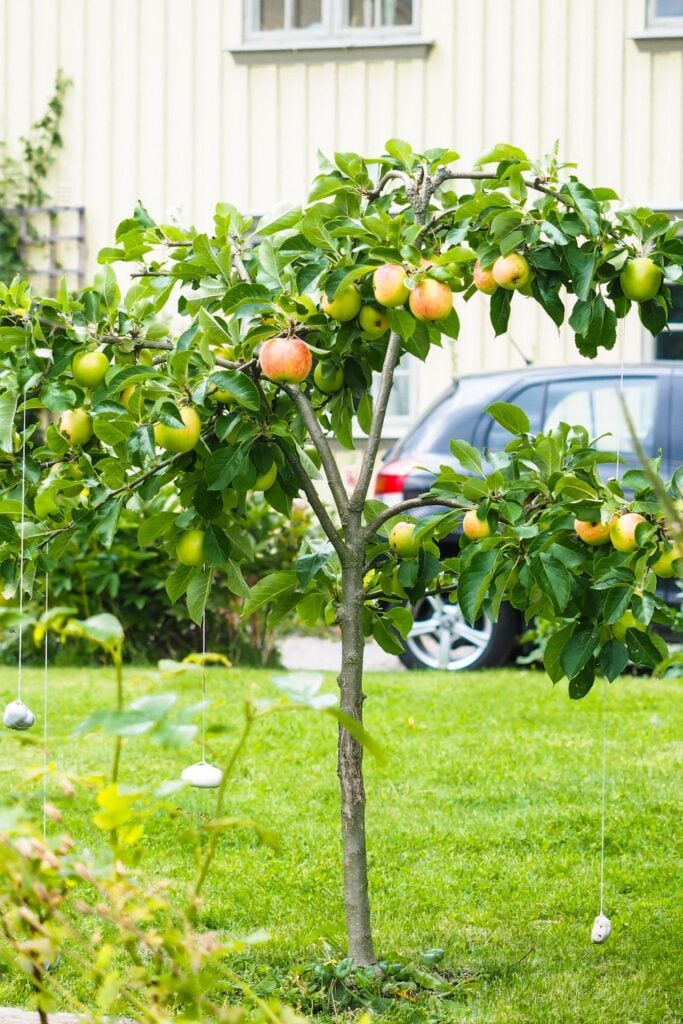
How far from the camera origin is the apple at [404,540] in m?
2.57

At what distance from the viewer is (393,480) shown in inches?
255

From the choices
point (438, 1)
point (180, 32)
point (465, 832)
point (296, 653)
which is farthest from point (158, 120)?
point (465, 832)

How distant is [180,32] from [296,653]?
14.5 ft

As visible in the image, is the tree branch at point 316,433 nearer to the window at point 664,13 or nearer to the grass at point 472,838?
the grass at point 472,838

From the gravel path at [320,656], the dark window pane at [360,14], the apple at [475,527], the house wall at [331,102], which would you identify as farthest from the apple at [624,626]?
the dark window pane at [360,14]

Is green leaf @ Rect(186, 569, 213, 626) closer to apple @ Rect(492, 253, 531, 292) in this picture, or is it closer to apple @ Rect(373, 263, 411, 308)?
apple @ Rect(373, 263, 411, 308)

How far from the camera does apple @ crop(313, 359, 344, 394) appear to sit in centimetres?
267

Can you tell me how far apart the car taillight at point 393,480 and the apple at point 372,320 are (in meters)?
3.99

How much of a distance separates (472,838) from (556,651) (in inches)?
54.6

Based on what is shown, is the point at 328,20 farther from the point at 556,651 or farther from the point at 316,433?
the point at 556,651

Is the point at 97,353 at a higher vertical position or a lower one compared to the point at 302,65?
lower

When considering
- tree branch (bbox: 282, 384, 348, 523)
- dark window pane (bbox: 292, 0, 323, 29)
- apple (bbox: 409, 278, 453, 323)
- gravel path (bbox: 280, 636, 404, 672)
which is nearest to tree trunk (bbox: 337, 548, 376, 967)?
tree branch (bbox: 282, 384, 348, 523)

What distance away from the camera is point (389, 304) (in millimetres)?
2275

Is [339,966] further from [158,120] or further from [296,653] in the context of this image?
[158,120]
